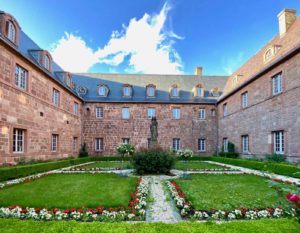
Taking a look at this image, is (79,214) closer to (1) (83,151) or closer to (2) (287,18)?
(1) (83,151)

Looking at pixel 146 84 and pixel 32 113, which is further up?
pixel 146 84

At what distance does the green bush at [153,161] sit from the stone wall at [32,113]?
6.18m

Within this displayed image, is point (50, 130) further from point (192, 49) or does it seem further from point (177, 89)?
point (192, 49)

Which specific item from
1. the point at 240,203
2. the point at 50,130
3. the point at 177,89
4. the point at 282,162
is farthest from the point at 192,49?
the point at 240,203

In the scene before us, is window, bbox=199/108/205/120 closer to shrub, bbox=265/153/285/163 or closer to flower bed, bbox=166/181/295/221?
shrub, bbox=265/153/285/163

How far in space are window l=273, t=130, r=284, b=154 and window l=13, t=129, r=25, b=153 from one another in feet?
48.3

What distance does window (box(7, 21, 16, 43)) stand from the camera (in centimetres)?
1019

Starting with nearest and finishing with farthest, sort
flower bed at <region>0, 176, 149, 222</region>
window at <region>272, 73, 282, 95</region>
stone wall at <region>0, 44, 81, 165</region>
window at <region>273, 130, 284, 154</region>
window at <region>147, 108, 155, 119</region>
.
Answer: flower bed at <region>0, 176, 149, 222</region>, stone wall at <region>0, 44, 81, 165</region>, window at <region>273, 130, 284, 154</region>, window at <region>272, 73, 282, 95</region>, window at <region>147, 108, 155, 119</region>

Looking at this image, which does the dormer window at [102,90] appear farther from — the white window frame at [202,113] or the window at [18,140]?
the window at [18,140]

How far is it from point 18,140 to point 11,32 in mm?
5722

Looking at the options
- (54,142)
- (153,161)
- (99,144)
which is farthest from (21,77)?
(99,144)

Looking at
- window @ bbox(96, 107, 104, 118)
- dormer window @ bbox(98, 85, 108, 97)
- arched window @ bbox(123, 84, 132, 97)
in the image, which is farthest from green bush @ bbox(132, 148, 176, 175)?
dormer window @ bbox(98, 85, 108, 97)

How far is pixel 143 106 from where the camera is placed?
21.3 m

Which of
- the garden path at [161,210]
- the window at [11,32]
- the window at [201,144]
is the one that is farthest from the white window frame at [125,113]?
the garden path at [161,210]
